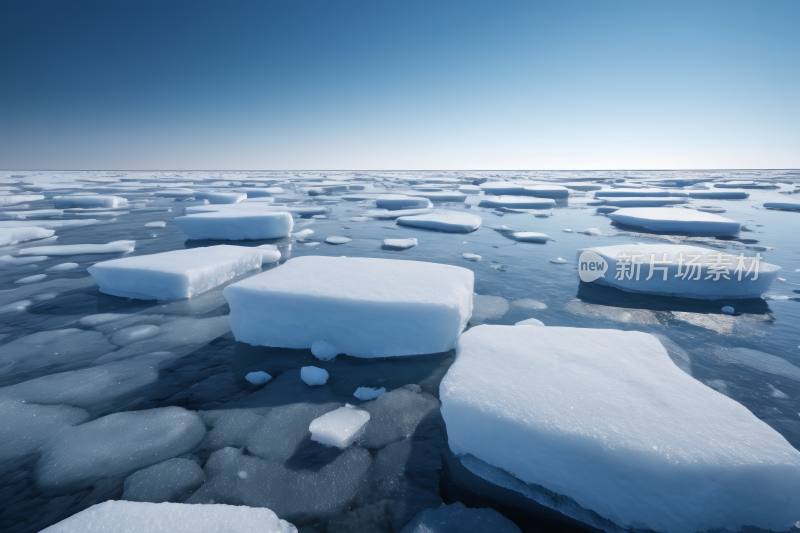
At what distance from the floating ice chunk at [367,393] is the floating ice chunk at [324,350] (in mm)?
396

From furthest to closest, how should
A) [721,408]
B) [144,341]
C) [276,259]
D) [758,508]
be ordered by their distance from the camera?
[276,259], [144,341], [721,408], [758,508]

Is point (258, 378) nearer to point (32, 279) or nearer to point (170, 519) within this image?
point (170, 519)

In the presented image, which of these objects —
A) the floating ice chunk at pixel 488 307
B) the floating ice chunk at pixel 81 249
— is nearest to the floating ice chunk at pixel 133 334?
the floating ice chunk at pixel 488 307

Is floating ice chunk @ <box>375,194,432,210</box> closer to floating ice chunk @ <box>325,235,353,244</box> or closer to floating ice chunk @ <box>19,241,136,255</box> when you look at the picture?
floating ice chunk @ <box>325,235,353,244</box>

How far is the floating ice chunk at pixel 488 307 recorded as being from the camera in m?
2.91

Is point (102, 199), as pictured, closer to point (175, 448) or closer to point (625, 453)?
point (175, 448)

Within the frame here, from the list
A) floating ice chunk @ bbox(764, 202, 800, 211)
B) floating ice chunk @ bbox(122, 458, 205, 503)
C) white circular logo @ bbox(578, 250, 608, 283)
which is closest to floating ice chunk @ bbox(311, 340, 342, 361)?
floating ice chunk @ bbox(122, 458, 205, 503)

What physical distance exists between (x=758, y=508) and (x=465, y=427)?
93cm

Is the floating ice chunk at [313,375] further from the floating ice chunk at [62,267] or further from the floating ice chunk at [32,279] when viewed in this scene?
the floating ice chunk at [62,267]

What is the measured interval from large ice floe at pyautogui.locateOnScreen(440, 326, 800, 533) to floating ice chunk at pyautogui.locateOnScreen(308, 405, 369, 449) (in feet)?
1.45

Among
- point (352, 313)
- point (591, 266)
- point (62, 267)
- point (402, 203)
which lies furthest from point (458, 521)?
point (402, 203)

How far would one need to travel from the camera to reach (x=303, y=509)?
4.09ft

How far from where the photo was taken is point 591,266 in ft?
12.1

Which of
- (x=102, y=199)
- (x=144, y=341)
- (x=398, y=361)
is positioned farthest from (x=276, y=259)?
(x=102, y=199)
